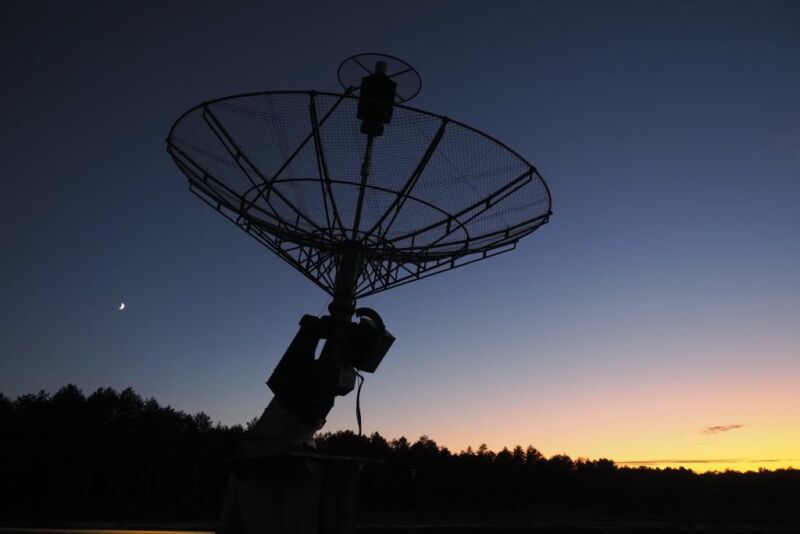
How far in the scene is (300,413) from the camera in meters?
10.1

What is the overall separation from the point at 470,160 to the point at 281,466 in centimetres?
666

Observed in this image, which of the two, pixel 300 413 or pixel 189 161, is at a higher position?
pixel 189 161

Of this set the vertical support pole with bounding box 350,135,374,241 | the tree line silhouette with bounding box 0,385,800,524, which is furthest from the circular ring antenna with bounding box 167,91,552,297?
the tree line silhouette with bounding box 0,385,800,524

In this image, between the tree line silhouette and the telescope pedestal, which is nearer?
the telescope pedestal

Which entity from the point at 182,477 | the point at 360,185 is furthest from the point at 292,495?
the point at 182,477

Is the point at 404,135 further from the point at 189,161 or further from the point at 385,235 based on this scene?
the point at 189,161

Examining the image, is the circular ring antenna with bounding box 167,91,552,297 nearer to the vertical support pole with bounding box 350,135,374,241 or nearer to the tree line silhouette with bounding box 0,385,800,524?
the vertical support pole with bounding box 350,135,374,241

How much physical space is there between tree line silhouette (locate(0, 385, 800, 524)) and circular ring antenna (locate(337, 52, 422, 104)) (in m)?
46.9

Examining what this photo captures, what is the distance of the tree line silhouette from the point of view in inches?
2520

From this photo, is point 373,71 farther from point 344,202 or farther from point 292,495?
point 292,495

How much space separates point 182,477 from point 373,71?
7560 cm

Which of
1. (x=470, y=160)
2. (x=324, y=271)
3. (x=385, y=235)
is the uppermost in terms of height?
(x=470, y=160)

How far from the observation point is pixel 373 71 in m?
11.5

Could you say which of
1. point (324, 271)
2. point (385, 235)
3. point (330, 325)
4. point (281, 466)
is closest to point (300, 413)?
point (281, 466)
